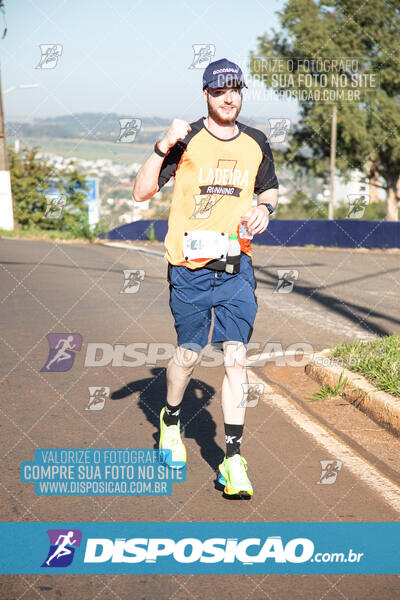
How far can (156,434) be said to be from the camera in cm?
462

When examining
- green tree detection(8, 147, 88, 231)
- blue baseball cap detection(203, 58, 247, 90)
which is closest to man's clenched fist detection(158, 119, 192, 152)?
blue baseball cap detection(203, 58, 247, 90)

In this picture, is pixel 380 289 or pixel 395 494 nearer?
pixel 395 494

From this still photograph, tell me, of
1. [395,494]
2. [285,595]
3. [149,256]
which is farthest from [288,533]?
[149,256]

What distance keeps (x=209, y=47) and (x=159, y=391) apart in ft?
17.2

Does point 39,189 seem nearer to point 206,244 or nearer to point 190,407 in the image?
point 190,407

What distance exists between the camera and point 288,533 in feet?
10.6

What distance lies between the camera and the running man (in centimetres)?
372

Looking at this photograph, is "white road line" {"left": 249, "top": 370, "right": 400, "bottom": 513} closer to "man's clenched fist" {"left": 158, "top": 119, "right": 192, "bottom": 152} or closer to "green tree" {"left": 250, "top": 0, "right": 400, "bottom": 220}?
"man's clenched fist" {"left": 158, "top": 119, "right": 192, "bottom": 152}

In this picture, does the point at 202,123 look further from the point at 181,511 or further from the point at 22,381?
the point at 22,381

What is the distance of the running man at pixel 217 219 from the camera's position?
3723 mm

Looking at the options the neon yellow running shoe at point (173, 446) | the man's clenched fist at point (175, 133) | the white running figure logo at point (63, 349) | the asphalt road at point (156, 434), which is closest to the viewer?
the asphalt road at point (156, 434)

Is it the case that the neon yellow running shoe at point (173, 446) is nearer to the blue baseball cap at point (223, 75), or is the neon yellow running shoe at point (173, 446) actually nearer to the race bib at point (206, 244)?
the race bib at point (206, 244)

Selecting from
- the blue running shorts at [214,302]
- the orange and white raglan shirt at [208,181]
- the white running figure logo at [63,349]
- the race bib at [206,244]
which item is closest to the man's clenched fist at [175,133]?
the orange and white raglan shirt at [208,181]

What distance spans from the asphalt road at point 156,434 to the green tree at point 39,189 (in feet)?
100
